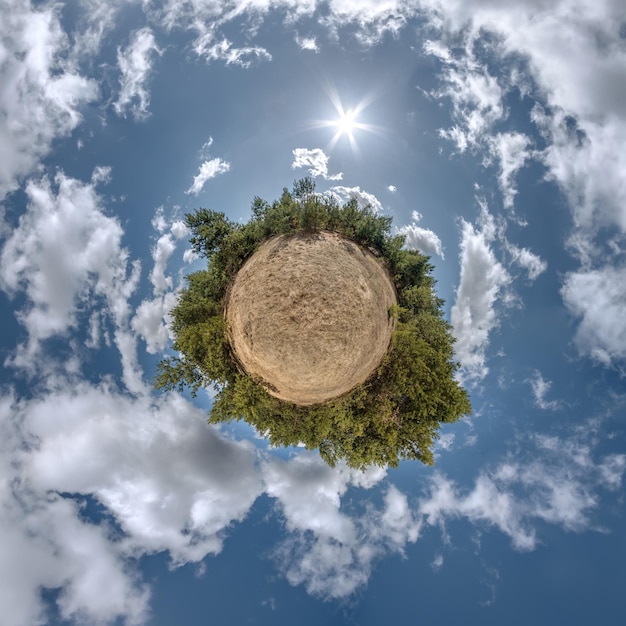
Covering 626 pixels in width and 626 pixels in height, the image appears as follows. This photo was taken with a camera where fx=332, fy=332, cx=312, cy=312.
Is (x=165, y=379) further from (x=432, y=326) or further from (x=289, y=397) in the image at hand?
(x=432, y=326)

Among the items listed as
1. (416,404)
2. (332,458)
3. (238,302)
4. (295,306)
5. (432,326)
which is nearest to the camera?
(295,306)

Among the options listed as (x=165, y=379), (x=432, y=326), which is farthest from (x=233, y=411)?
(x=432, y=326)

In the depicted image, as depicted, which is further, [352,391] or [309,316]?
[352,391]

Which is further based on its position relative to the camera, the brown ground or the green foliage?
the green foliage

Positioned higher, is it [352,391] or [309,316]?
[309,316]
